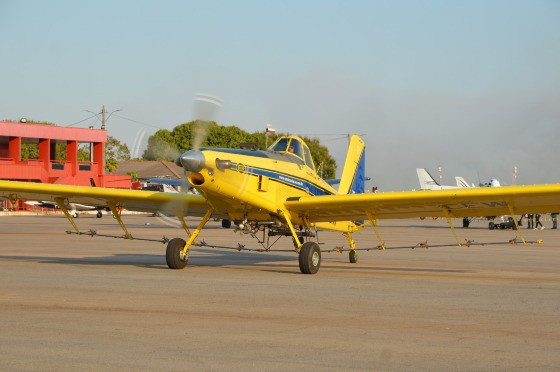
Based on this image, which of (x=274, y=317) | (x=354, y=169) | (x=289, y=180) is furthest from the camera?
(x=354, y=169)

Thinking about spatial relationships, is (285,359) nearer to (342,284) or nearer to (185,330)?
(185,330)

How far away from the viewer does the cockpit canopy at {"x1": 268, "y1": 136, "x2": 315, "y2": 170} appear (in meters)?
20.6

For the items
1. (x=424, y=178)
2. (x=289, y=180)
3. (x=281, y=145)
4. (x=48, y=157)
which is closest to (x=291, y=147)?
(x=281, y=145)

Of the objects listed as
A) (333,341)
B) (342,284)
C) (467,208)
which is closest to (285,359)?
(333,341)

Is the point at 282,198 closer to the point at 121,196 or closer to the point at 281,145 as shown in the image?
the point at 281,145

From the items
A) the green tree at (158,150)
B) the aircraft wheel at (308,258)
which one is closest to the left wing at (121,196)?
the green tree at (158,150)

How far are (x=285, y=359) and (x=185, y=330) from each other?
84.2 inches

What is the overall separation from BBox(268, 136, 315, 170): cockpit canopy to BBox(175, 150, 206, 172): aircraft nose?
3.13 meters

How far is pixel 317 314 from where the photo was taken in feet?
38.7

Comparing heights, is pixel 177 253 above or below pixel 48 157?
below

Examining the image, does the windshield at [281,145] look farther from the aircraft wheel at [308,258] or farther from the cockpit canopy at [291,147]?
the aircraft wheel at [308,258]

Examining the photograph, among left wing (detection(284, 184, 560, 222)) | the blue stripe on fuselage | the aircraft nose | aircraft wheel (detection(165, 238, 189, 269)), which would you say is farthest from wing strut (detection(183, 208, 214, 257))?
the aircraft nose

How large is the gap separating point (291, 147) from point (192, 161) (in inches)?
157

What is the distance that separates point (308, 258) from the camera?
739 inches
